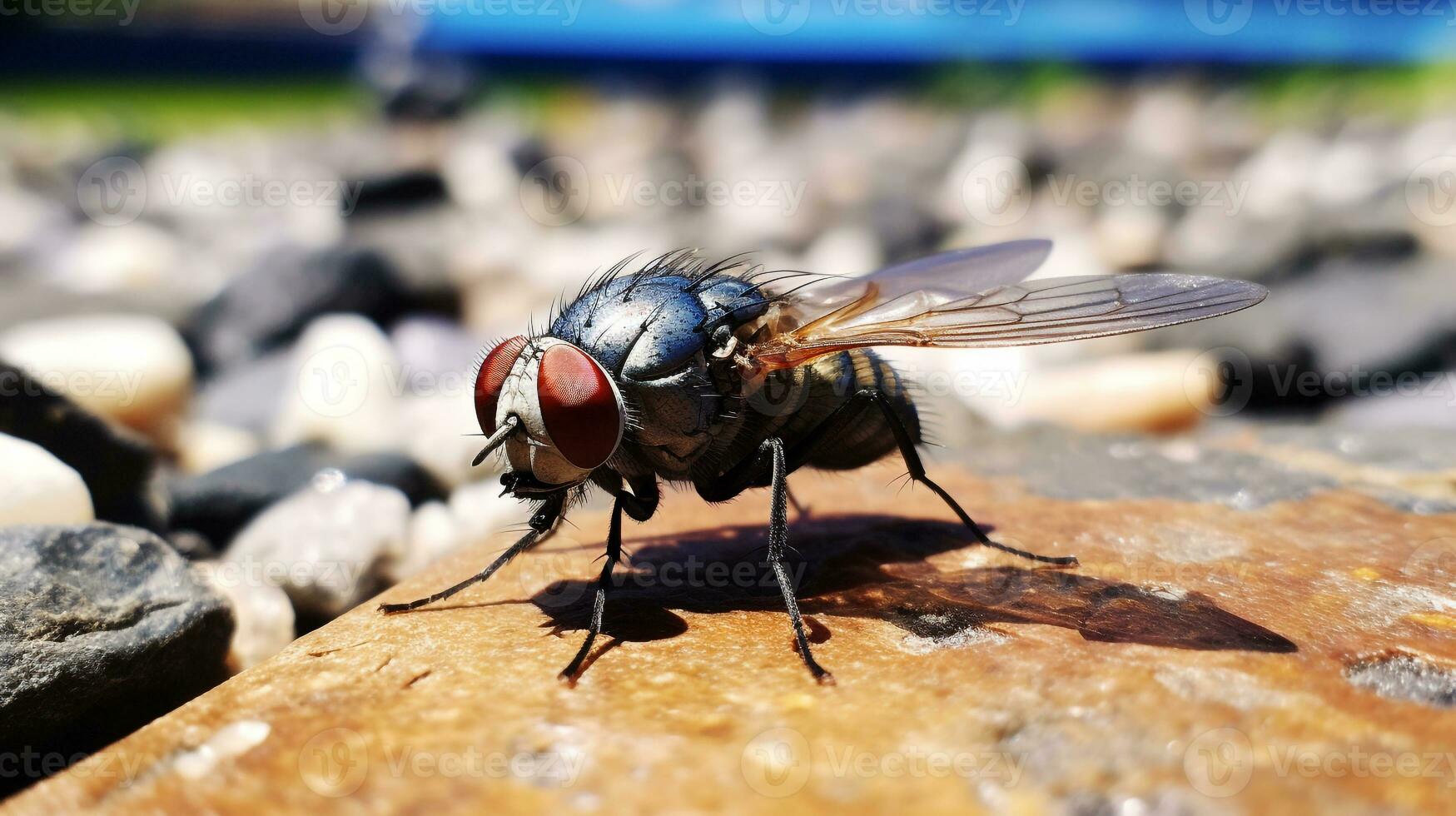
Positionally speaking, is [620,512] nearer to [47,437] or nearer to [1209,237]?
[47,437]

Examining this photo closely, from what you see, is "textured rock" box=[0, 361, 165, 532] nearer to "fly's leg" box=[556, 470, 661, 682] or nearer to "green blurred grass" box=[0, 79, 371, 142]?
"fly's leg" box=[556, 470, 661, 682]

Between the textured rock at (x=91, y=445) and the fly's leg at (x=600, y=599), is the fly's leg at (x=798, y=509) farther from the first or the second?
the textured rock at (x=91, y=445)

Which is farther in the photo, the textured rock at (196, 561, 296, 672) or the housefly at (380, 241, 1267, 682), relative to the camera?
the textured rock at (196, 561, 296, 672)

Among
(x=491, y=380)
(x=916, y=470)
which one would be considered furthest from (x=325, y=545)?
(x=916, y=470)

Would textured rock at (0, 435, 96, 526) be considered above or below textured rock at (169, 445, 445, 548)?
above

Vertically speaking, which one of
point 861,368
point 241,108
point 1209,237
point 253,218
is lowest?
point 1209,237

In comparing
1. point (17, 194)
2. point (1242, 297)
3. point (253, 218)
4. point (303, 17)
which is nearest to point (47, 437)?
point (1242, 297)

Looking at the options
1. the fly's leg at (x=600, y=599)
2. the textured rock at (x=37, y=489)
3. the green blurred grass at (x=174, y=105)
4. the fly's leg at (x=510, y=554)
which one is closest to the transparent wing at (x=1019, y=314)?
the fly's leg at (x=600, y=599)

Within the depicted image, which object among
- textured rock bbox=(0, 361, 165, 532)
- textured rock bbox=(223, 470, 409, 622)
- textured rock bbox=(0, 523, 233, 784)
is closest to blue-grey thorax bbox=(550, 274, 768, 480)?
textured rock bbox=(0, 523, 233, 784)
